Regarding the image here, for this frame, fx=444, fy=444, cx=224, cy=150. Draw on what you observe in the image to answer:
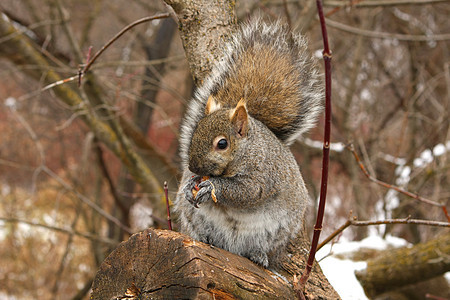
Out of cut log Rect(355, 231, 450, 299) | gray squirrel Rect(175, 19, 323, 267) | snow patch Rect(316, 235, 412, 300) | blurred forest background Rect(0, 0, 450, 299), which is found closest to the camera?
gray squirrel Rect(175, 19, 323, 267)

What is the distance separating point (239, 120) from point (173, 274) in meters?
0.72

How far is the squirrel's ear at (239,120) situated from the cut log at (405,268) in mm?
1570

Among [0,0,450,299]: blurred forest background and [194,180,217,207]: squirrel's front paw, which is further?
[0,0,450,299]: blurred forest background

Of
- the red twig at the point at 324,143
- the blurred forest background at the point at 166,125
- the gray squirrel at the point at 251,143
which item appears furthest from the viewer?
the blurred forest background at the point at 166,125

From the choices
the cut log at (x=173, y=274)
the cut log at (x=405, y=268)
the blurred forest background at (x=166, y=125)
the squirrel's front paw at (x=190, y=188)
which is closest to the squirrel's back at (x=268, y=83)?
the squirrel's front paw at (x=190, y=188)

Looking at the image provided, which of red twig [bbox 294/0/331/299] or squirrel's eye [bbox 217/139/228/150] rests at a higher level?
squirrel's eye [bbox 217/139/228/150]

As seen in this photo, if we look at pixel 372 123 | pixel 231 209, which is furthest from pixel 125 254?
pixel 372 123

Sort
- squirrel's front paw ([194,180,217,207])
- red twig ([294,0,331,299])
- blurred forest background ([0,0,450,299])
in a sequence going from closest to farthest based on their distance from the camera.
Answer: red twig ([294,0,331,299]) < squirrel's front paw ([194,180,217,207]) < blurred forest background ([0,0,450,299])

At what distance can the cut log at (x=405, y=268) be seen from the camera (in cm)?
282

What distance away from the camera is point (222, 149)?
5.88 ft

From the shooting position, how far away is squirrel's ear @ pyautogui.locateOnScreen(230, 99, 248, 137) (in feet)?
5.98

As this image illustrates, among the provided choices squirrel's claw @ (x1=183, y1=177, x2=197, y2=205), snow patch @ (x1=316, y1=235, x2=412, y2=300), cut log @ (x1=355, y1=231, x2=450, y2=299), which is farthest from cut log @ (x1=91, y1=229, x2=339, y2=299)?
cut log @ (x1=355, y1=231, x2=450, y2=299)

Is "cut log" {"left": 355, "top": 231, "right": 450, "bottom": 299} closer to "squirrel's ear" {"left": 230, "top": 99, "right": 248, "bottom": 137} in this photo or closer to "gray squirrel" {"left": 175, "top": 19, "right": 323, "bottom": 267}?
"gray squirrel" {"left": 175, "top": 19, "right": 323, "bottom": 267}

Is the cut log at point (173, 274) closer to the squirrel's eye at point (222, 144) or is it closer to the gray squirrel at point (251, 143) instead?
the gray squirrel at point (251, 143)
